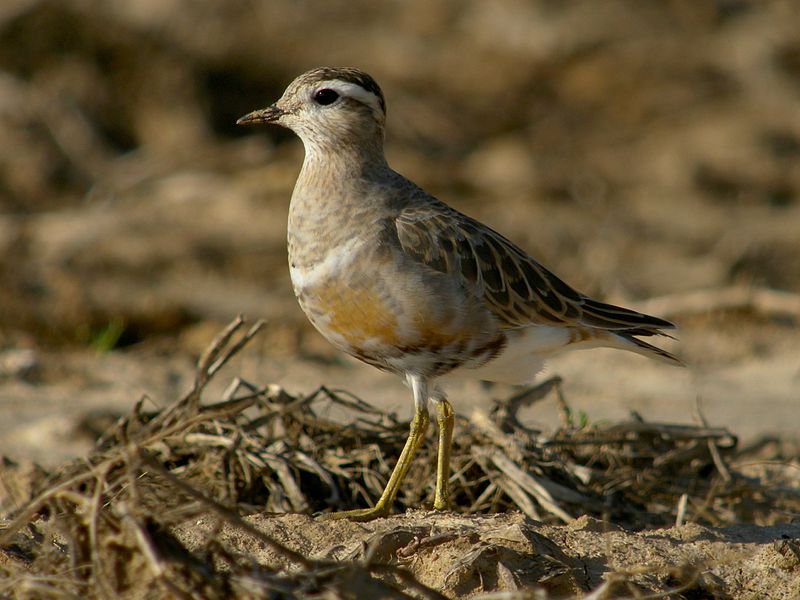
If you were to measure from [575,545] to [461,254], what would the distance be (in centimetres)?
145

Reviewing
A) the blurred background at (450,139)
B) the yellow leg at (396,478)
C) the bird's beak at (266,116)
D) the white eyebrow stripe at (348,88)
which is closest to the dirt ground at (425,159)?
the blurred background at (450,139)

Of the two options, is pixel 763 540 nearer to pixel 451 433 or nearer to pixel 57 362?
pixel 451 433

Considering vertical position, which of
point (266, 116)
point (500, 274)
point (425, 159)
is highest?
point (266, 116)

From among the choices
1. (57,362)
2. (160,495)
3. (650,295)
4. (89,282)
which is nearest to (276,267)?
(89,282)

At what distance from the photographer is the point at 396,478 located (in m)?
4.65

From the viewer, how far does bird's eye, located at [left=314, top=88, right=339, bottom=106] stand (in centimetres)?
519

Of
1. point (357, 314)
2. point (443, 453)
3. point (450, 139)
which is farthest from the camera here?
point (450, 139)

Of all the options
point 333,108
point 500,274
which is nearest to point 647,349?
point 500,274

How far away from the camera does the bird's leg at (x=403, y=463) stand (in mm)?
4441

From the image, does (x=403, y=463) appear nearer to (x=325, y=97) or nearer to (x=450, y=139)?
(x=325, y=97)

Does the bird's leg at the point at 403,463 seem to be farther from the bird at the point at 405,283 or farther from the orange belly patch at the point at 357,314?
the orange belly patch at the point at 357,314

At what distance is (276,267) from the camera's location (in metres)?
9.44

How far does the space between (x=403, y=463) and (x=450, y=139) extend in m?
6.82

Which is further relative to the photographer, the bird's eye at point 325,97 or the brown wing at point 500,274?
the bird's eye at point 325,97
